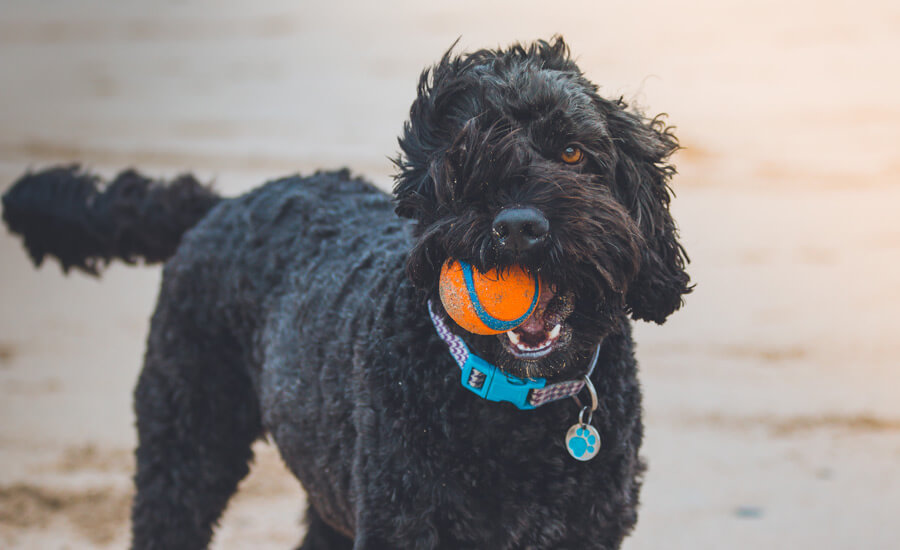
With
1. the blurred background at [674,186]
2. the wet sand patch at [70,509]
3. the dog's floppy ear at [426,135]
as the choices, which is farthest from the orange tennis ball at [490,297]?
the wet sand patch at [70,509]

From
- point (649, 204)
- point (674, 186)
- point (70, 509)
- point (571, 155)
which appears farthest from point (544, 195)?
point (674, 186)

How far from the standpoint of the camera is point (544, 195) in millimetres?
2723

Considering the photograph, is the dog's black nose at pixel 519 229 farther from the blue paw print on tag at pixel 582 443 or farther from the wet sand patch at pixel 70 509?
the wet sand patch at pixel 70 509


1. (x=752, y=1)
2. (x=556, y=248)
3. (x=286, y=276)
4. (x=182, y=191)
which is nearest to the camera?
(x=556, y=248)

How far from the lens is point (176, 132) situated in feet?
36.0

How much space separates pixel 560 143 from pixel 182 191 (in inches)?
92.6

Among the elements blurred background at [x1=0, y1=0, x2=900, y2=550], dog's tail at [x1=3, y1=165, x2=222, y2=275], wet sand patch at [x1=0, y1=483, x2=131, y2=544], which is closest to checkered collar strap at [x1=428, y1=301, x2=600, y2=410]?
blurred background at [x1=0, y1=0, x2=900, y2=550]

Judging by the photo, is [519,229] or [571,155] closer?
[519,229]

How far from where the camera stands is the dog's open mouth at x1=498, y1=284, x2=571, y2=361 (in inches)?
113

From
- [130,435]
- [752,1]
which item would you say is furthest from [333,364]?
[752,1]

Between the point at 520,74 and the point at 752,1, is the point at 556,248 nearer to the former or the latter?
the point at 520,74

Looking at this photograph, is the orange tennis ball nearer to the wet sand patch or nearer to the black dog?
the black dog

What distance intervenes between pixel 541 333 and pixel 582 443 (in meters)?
0.36

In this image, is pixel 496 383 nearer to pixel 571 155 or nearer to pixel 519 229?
pixel 519 229
